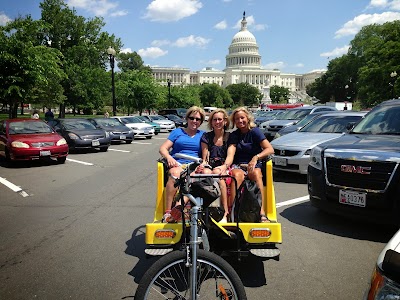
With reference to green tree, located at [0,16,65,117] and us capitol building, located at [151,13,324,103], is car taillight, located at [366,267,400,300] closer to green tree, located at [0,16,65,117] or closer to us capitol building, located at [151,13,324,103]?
green tree, located at [0,16,65,117]

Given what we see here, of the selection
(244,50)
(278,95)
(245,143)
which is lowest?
(245,143)

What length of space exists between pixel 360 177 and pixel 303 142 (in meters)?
4.06

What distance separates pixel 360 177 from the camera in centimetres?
504

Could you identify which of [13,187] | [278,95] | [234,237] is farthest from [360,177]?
[278,95]

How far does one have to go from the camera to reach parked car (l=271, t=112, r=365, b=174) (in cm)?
876

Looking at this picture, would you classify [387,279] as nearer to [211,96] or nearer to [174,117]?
[174,117]

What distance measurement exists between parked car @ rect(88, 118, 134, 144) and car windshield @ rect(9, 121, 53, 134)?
5.89 meters

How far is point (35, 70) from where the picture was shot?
63.9 feet

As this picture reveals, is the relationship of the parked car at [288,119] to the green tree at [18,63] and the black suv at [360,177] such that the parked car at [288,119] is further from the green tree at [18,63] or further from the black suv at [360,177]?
the green tree at [18,63]

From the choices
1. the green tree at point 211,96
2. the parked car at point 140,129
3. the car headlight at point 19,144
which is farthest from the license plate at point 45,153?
the green tree at point 211,96

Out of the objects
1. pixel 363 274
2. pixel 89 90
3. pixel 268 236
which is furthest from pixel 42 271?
pixel 89 90

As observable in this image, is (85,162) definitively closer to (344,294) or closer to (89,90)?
(344,294)

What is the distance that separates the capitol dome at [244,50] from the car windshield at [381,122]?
15535 cm

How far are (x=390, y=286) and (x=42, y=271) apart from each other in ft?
11.7
